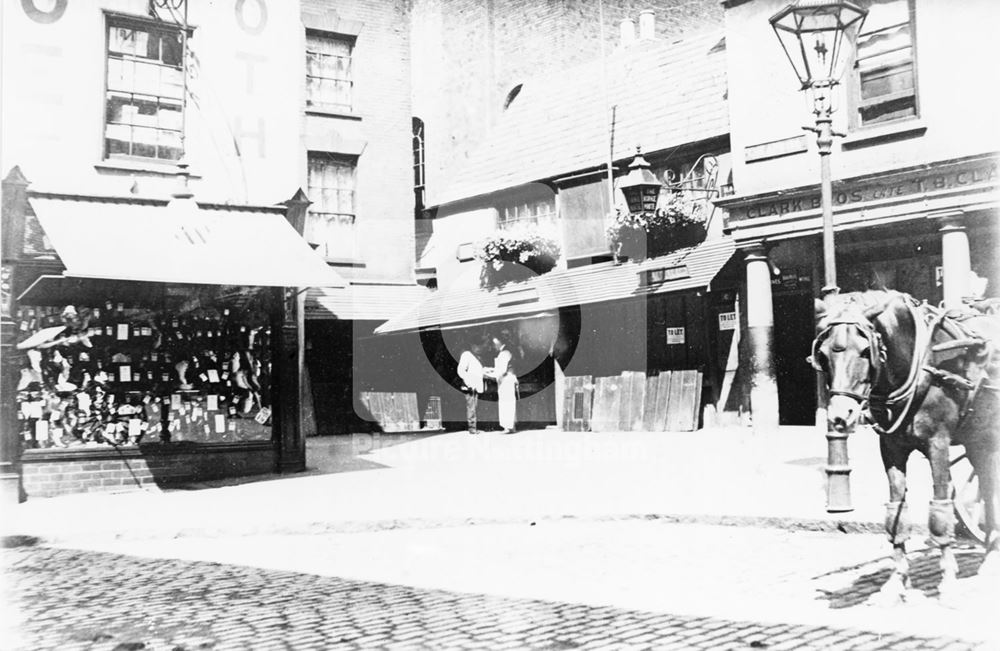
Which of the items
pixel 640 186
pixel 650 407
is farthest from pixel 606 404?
pixel 640 186

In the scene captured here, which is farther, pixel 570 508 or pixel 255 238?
pixel 255 238

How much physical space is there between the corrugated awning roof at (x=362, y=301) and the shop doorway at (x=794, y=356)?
8428 millimetres

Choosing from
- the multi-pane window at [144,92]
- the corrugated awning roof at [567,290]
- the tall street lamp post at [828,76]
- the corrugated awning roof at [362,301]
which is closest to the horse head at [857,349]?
the tall street lamp post at [828,76]

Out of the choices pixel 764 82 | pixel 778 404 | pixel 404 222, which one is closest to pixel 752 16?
pixel 764 82

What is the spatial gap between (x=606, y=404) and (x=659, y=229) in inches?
150

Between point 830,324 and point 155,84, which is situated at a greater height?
point 155,84

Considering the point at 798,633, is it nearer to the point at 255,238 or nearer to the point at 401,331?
the point at 255,238

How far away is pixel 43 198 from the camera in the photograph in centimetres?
1133

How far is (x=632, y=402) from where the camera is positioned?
59.6 ft

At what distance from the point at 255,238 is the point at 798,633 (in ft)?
31.3

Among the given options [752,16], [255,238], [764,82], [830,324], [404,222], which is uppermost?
[752,16]

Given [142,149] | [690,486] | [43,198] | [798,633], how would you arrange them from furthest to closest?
[142,149], [43,198], [690,486], [798,633]

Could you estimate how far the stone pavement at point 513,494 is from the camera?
8.34m

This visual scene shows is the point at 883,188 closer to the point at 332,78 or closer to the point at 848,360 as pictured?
the point at 848,360
